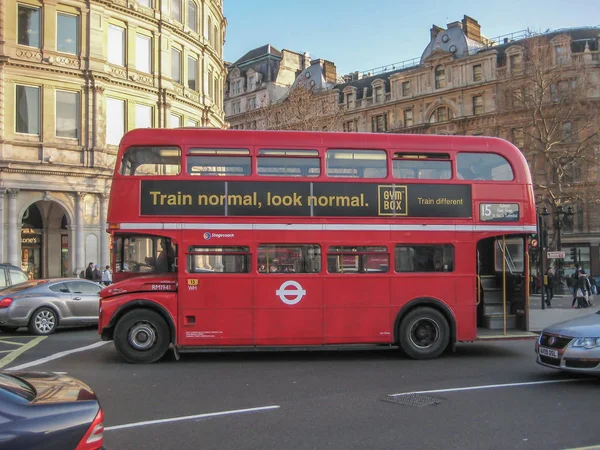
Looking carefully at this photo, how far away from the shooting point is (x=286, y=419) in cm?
699

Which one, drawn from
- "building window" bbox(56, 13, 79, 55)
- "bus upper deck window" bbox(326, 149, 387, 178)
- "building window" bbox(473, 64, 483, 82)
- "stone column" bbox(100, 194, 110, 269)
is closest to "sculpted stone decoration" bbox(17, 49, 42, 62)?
"building window" bbox(56, 13, 79, 55)

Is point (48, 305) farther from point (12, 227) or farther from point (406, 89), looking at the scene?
point (406, 89)

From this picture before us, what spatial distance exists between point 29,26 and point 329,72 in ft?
160

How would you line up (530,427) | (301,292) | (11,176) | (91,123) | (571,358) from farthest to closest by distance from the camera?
(91,123)
(11,176)
(301,292)
(571,358)
(530,427)

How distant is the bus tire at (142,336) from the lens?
10898mm

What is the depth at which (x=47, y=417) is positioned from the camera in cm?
381

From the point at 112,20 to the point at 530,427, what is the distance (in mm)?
31476

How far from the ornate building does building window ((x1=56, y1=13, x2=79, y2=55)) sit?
0.05 m

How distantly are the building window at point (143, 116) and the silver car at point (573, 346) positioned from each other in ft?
92.5

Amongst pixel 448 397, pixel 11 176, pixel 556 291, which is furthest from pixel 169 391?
pixel 556 291

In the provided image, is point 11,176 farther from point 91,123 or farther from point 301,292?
point 301,292

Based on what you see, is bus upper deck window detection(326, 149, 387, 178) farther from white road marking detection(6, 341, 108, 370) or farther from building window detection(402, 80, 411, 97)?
building window detection(402, 80, 411, 97)

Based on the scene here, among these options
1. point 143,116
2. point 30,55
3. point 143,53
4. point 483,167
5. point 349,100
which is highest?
point 349,100

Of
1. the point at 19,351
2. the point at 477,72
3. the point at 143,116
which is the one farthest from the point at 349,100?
the point at 19,351
